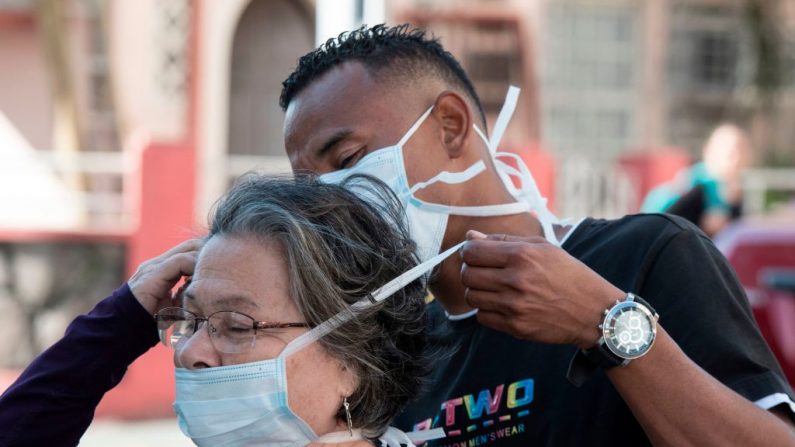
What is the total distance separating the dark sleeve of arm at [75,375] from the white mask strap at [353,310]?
1.93ft

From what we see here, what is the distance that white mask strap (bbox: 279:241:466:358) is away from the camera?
7.09 ft

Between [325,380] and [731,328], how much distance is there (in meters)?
0.74

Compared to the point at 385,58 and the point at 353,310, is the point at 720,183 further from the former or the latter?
the point at 353,310

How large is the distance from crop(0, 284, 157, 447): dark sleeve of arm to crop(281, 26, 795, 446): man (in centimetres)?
51

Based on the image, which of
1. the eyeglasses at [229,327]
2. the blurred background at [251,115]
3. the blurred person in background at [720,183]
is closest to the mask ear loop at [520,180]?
the eyeglasses at [229,327]

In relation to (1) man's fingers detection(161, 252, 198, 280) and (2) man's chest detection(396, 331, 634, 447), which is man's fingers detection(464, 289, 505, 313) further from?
(1) man's fingers detection(161, 252, 198, 280)

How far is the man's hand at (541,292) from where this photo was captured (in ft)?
6.52

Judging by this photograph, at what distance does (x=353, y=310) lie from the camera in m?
2.19

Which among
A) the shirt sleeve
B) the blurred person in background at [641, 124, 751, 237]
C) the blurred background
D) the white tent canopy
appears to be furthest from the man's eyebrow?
the white tent canopy

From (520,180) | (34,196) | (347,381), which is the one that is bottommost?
(34,196)

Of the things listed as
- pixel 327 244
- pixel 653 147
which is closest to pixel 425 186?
pixel 327 244

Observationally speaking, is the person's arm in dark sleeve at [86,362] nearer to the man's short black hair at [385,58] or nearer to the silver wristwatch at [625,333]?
the man's short black hair at [385,58]

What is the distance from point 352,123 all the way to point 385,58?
0.24 m

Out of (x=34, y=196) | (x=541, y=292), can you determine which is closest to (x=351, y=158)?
(x=541, y=292)
